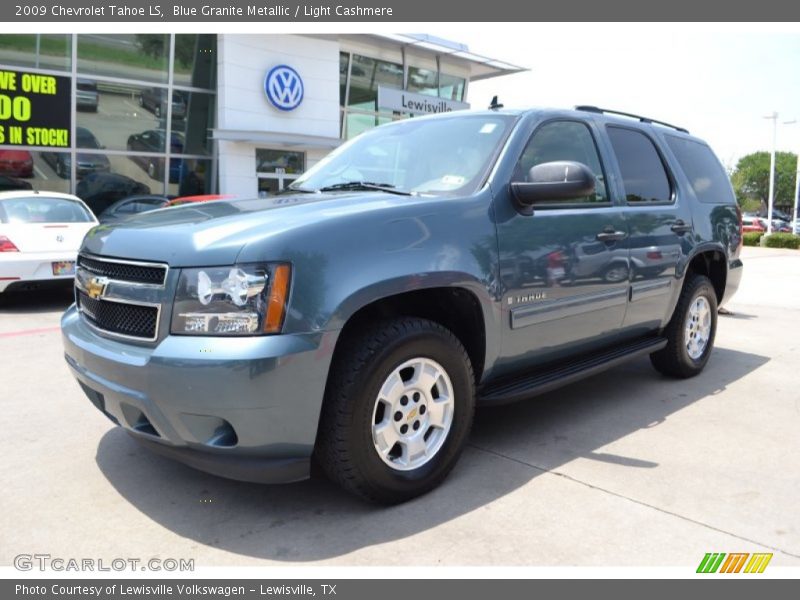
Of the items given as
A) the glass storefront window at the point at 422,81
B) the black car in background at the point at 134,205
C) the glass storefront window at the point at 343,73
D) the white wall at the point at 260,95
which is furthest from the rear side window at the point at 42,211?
the glass storefront window at the point at 422,81

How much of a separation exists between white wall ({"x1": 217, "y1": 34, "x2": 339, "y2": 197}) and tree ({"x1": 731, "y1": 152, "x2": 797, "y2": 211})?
91.8m

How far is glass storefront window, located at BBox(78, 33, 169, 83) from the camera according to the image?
16.5 metres

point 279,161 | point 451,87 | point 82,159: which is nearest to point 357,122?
point 279,161

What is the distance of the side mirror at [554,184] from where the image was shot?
11.0 feet

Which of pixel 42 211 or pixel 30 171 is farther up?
pixel 30 171

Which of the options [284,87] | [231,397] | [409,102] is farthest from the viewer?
[409,102]

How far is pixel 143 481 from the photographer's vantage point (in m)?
3.31

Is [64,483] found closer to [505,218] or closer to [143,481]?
[143,481]

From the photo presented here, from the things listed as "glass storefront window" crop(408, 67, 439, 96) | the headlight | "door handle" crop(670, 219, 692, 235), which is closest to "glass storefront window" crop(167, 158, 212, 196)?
"glass storefront window" crop(408, 67, 439, 96)

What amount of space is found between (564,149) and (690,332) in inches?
83.5

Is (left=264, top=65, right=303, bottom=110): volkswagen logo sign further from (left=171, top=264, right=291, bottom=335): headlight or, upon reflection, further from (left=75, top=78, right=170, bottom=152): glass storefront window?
(left=171, top=264, right=291, bottom=335): headlight

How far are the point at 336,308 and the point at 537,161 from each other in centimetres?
170

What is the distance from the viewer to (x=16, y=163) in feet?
50.8

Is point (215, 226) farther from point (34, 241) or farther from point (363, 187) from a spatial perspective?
point (34, 241)
